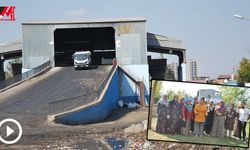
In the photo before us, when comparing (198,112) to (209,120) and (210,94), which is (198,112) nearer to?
(209,120)

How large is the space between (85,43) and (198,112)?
66.5 metres

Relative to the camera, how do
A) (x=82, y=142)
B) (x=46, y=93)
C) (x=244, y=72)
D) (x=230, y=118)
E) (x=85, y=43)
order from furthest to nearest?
(x=244, y=72)
(x=85, y=43)
(x=46, y=93)
(x=82, y=142)
(x=230, y=118)

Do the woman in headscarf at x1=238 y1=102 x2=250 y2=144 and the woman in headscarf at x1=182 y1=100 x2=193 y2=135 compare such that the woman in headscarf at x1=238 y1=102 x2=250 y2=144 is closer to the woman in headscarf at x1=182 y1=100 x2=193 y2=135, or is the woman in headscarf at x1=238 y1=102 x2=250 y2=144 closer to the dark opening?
the woman in headscarf at x1=182 y1=100 x2=193 y2=135

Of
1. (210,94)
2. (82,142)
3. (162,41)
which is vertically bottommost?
(82,142)

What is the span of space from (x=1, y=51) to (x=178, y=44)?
31890 millimetres

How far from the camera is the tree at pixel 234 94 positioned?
741 centimetres

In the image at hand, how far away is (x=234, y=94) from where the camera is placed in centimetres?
745

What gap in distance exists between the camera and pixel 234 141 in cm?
765

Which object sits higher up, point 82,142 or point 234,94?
point 234,94

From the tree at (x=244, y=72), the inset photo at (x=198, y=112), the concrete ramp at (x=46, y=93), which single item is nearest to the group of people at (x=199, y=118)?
the inset photo at (x=198, y=112)

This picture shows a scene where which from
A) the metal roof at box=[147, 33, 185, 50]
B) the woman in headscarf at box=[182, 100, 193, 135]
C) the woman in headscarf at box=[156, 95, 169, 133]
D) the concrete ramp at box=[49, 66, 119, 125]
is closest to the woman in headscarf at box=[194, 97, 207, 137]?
→ the woman in headscarf at box=[182, 100, 193, 135]

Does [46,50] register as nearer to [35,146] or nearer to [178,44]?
[178,44]

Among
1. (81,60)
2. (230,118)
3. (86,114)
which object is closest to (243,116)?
(230,118)

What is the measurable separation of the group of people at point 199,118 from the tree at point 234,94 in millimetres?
110
